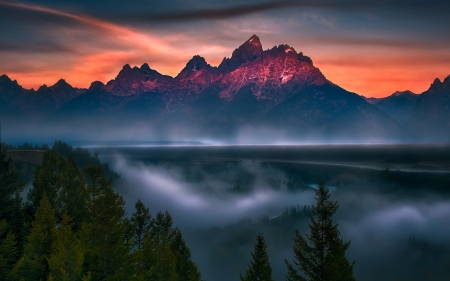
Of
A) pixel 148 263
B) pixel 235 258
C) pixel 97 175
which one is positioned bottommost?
pixel 235 258

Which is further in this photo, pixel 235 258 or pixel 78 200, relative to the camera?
pixel 235 258

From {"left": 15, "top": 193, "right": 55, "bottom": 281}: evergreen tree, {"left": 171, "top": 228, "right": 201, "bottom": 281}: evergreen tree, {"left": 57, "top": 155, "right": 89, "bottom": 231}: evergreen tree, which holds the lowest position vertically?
{"left": 171, "top": 228, "right": 201, "bottom": 281}: evergreen tree

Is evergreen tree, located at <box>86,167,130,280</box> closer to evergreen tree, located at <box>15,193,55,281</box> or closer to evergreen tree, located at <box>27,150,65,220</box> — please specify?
evergreen tree, located at <box>15,193,55,281</box>

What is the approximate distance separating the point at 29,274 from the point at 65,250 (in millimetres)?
6684

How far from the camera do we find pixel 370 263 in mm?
146375

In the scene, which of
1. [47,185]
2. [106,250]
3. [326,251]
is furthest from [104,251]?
[47,185]

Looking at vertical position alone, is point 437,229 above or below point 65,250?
below

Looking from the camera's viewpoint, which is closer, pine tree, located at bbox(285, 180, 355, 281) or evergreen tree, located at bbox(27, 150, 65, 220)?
pine tree, located at bbox(285, 180, 355, 281)

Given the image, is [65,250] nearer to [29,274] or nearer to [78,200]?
[29,274]

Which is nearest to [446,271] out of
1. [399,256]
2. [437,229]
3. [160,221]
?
[399,256]

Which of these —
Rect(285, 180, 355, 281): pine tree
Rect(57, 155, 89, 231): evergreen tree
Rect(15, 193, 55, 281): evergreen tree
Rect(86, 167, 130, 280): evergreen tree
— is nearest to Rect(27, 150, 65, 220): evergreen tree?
Rect(57, 155, 89, 231): evergreen tree

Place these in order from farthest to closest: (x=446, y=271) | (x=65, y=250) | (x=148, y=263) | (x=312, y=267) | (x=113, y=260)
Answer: (x=446, y=271)
(x=148, y=263)
(x=312, y=267)
(x=113, y=260)
(x=65, y=250)

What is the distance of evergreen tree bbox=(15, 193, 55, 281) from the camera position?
110ft

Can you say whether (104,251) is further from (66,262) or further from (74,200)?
(74,200)
